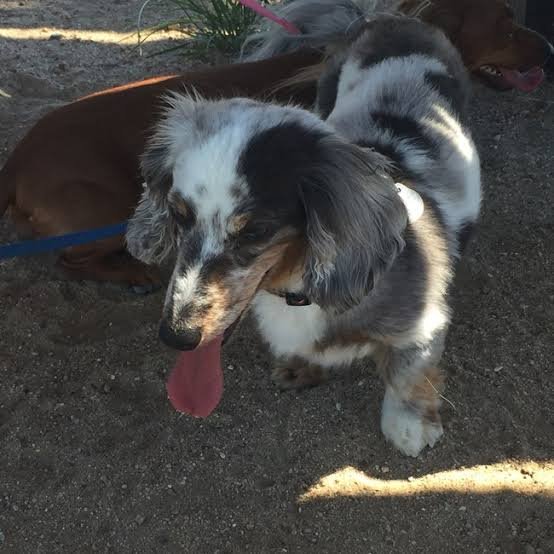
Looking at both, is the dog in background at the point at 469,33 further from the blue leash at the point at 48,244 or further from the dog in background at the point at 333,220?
the blue leash at the point at 48,244

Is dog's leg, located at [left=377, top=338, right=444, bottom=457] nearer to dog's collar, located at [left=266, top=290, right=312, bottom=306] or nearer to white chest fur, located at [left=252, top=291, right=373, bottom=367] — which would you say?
white chest fur, located at [left=252, top=291, right=373, bottom=367]

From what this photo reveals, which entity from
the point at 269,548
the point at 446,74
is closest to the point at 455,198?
the point at 446,74

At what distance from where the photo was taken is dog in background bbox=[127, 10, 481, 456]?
177 centimetres

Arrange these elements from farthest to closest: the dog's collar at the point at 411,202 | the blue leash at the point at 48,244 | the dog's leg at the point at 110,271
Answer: the dog's leg at the point at 110,271
the blue leash at the point at 48,244
the dog's collar at the point at 411,202

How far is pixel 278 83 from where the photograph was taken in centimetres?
342

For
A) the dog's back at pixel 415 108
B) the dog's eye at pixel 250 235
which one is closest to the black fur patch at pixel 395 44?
the dog's back at pixel 415 108

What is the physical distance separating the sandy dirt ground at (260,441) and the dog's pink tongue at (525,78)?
0.83m

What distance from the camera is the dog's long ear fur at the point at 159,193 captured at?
209 cm

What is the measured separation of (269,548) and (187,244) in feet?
4.03

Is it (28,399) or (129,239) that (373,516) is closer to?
(129,239)

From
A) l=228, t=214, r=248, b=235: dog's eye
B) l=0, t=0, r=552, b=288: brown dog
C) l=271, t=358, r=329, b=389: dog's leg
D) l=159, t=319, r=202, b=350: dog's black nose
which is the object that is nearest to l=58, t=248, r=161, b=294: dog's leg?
l=0, t=0, r=552, b=288: brown dog

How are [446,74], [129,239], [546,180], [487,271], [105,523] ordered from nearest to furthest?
[129,239]
[105,523]
[446,74]
[487,271]
[546,180]

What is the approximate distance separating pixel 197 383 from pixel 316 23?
8.07 feet

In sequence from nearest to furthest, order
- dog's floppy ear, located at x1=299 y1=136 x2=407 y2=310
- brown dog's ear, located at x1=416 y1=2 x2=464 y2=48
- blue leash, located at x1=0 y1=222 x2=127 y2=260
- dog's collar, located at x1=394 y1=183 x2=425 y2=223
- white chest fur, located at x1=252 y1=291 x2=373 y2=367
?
dog's floppy ear, located at x1=299 y1=136 x2=407 y2=310 → dog's collar, located at x1=394 y1=183 x2=425 y2=223 → white chest fur, located at x1=252 y1=291 x2=373 y2=367 → blue leash, located at x1=0 y1=222 x2=127 y2=260 → brown dog's ear, located at x1=416 y1=2 x2=464 y2=48
